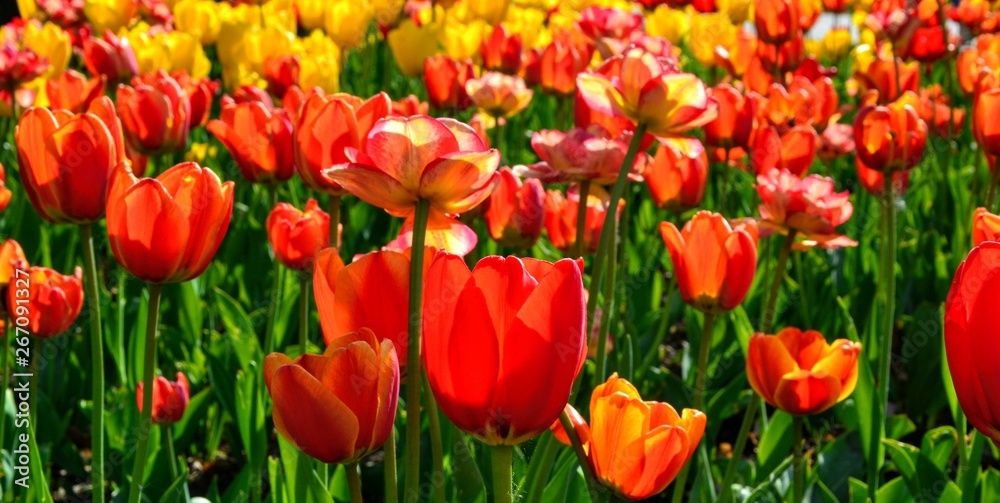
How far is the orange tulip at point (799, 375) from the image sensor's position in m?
1.37

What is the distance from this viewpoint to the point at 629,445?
971 mm

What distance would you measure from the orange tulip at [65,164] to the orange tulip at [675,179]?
45.4 inches

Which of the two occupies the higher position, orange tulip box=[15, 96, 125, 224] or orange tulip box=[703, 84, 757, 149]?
orange tulip box=[15, 96, 125, 224]

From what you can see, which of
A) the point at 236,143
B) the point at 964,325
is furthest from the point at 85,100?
the point at 964,325

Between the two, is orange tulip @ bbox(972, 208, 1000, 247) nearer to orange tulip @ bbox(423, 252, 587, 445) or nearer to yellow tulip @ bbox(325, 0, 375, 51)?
orange tulip @ bbox(423, 252, 587, 445)

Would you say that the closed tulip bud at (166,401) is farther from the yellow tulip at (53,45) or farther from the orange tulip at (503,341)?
the yellow tulip at (53,45)

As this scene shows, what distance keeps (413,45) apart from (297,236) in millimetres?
2093

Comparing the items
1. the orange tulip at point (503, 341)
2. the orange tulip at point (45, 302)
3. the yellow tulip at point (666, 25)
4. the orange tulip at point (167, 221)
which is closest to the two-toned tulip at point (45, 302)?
the orange tulip at point (45, 302)

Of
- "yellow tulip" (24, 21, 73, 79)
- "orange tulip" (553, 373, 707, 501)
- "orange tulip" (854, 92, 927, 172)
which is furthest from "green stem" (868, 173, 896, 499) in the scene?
→ "yellow tulip" (24, 21, 73, 79)

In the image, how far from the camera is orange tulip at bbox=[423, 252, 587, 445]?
Answer: 775 millimetres

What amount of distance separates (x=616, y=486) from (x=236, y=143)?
117 centimetres

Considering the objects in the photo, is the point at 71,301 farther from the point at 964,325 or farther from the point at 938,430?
the point at 938,430

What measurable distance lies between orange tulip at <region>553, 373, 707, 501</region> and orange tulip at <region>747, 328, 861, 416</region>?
1.39 feet

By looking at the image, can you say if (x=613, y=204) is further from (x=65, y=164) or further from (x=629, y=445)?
(x=65, y=164)
